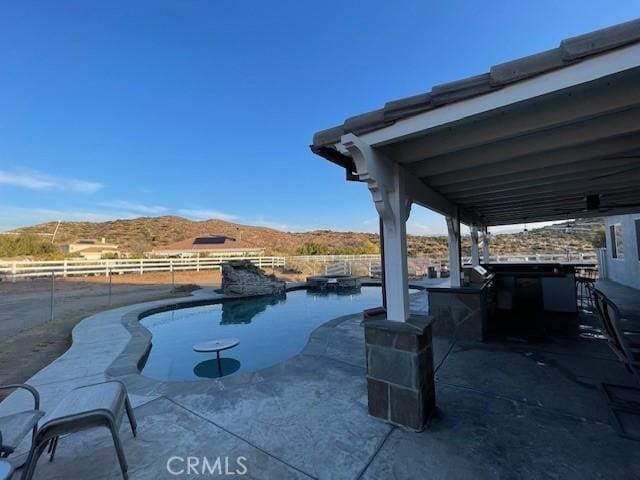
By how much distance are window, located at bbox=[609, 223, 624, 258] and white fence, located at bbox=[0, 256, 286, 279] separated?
16491mm

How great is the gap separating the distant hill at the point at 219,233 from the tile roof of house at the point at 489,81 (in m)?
29.0

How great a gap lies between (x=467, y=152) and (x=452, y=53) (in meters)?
7.61

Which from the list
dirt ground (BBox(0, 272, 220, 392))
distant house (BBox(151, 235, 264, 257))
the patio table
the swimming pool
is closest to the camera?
the patio table

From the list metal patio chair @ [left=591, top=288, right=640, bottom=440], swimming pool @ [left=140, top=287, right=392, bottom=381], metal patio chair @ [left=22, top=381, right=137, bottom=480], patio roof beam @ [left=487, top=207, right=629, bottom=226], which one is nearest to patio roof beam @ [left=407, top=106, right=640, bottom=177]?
metal patio chair @ [left=591, top=288, right=640, bottom=440]

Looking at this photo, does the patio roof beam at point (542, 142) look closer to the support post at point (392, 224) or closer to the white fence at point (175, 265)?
the support post at point (392, 224)

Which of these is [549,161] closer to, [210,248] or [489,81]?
[489,81]

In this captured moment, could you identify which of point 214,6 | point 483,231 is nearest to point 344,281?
point 483,231

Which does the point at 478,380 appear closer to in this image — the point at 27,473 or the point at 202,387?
the point at 202,387

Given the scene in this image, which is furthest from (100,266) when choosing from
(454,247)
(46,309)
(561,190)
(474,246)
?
(561,190)

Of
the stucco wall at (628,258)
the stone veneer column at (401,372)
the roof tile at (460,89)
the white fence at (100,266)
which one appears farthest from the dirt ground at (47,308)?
the stucco wall at (628,258)

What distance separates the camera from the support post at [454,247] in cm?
527

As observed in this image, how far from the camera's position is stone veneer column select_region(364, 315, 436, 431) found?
7.68 feet

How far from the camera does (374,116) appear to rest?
2283mm

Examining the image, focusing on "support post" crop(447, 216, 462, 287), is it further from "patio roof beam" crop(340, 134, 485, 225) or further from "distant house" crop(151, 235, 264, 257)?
"distant house" crop(151, 235, 264, 257)
